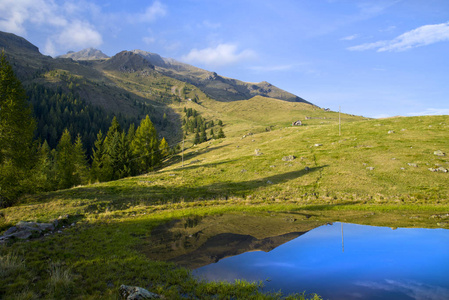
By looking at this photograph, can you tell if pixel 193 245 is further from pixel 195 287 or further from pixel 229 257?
pixel 195 287

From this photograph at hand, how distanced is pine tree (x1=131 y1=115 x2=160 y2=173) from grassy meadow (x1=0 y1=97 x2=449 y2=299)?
80.0 feet

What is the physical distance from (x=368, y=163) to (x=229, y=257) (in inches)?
1386

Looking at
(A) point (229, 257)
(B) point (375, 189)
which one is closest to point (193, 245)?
(A) point (229, 257)

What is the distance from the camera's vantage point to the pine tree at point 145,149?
66812 mm

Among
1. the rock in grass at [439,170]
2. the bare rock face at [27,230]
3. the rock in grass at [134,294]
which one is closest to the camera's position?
the rock in grass at [134,294]

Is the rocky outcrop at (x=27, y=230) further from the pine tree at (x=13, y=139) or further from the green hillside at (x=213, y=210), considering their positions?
the pine tree at (x=13, y=139)

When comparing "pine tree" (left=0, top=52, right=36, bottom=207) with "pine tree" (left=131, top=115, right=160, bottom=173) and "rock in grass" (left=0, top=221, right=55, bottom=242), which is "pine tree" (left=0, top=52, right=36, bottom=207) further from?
"pine tree" (left=131, top=115, right=160, bottom=173)

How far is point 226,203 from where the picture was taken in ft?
91.9

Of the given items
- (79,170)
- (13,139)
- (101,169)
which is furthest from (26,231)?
(79,170)

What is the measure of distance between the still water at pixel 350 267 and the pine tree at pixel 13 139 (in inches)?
1069

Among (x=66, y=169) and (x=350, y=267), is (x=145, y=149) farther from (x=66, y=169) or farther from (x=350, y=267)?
(x=350, y=267)

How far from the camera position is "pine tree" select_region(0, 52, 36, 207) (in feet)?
82.8

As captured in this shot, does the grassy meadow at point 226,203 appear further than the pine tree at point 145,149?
No

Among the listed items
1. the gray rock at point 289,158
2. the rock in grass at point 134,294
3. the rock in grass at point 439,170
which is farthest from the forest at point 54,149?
the rock in grass at point 439,170
